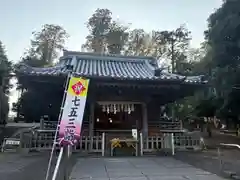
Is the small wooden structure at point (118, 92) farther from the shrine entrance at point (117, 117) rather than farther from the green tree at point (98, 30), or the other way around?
the green tree at point (98, 30)

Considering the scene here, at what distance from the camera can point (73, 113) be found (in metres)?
5.56

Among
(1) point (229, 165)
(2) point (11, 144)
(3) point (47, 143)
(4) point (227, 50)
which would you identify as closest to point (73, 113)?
(1) point (229, 165)

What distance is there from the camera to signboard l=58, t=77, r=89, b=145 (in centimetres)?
537

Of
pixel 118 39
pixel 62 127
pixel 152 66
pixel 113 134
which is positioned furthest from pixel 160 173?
pixel 118 39

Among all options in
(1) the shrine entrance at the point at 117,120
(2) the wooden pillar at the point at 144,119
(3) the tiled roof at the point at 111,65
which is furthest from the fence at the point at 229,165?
(3) the tiled roof at the point at 111,65

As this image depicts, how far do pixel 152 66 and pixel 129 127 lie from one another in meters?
4.09

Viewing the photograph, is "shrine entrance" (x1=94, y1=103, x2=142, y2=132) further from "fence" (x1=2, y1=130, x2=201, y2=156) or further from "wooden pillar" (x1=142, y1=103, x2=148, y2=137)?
"fence" (x1=2, y1=130, x2=201, y2=156)

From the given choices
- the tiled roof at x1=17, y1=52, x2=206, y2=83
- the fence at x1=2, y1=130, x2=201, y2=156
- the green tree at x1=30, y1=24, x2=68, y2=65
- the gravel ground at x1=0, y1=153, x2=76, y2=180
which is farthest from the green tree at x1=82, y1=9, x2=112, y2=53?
the gravel ground at x1=0, y1=153, x2=76, y2=180

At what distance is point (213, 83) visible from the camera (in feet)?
57.2

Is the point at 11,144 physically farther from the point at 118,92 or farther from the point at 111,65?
the point at 111,65

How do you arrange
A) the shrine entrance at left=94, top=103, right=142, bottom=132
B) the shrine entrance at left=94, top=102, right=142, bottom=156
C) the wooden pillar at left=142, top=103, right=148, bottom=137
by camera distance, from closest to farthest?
1. the wooden pillar at left=142, top=103, right=148, bottom=137
2. the shrine entrance at left=94, top=102, right=142, bottom=156
3. the shrine entrance at left=94, top=103, right=142, bottom=132

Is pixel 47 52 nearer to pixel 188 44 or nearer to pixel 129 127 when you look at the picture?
pixel 188 44

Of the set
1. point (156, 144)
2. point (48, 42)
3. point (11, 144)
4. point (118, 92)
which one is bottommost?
point (11, 144)

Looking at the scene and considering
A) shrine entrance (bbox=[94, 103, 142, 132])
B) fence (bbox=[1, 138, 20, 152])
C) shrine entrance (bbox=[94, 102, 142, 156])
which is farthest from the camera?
fence (bbox=[1, 138, 20, 152])
